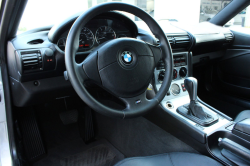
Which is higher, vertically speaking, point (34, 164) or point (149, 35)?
point (149, 35)

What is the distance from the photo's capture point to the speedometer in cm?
129

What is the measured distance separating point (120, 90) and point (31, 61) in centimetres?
57

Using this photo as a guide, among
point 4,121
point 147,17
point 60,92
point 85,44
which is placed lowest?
point 4,121

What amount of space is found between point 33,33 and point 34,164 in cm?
108

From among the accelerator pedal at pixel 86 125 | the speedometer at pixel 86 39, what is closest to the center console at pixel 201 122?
the speedometer at pixel 86 39

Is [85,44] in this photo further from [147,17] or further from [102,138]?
[102,138]

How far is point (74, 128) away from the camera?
2.15m

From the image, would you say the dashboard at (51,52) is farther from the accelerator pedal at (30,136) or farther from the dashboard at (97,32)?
the accelerator pedal at (30,136)

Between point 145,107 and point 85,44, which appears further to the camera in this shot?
point 85,44

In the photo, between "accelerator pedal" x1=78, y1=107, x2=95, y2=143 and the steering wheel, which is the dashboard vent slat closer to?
the steering wheel

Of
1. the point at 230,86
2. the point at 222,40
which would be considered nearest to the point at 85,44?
the point at 222,40

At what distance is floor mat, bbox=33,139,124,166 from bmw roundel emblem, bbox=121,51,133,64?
43.1 inches

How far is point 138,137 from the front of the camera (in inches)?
67.7

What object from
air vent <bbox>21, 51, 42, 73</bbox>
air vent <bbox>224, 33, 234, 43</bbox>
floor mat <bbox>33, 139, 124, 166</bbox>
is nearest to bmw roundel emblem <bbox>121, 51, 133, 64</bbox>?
air vent <bbox>21, 51, 42, 73</bbox>
